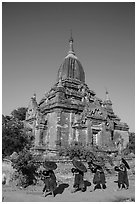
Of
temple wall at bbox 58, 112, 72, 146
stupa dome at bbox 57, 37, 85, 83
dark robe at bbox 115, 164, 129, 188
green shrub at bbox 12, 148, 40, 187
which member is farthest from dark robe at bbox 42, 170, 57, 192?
stupa dome at bbox 57, 37, 85, 83

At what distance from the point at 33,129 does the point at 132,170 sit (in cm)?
1375

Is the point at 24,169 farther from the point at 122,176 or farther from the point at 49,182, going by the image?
the point at 122,176

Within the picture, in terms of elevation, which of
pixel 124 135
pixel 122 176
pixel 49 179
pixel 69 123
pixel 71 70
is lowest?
pixel 122 176

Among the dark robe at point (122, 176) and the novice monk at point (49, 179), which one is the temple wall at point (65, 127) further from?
the novice monk at point (49, 179)

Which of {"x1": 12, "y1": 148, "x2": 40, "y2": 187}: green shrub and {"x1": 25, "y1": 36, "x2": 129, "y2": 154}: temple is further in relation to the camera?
{"x1": 25, "y1": 36, "x2": 129, "y2": 154}: temple

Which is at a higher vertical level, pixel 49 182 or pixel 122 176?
pixel 49 182

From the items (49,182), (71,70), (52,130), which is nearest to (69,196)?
(49,182)

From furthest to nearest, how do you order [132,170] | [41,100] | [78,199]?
[41,100] → [132,170] → [78,199]

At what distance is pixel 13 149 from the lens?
18.8m

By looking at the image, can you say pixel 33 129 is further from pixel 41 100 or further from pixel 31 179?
pixel 31 179

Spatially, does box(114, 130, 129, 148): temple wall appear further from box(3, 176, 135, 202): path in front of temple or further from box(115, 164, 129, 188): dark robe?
box(3, 176, 135, 202): path in front of temple

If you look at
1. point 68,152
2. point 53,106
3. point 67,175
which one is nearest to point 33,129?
point 53,106

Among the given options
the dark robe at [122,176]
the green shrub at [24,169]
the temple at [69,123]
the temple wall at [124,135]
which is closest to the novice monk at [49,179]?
the green shrub at [24,169]

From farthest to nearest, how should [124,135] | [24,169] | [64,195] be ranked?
[124,135], [24,169], [64,195]
